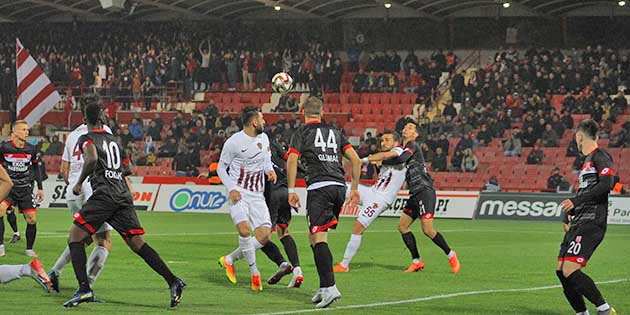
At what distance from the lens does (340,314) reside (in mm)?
11602

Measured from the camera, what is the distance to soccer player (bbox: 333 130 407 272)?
16.6 meters

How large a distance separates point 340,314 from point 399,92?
113 ft

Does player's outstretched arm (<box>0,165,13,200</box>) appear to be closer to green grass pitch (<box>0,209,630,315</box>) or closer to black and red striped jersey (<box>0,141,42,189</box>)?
green grass pitch (<box>0,209,630,315</box>)

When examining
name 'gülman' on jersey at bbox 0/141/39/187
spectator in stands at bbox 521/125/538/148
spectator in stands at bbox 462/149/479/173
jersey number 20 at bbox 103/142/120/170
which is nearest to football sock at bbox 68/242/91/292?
jersey number 20 at bbox 103/142/120/170

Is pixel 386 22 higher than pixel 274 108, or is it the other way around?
pixel 386 22

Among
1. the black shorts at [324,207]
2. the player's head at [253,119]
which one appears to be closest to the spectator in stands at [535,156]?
the player's head at [253,119]

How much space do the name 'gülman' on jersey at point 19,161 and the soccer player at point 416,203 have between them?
646 cm

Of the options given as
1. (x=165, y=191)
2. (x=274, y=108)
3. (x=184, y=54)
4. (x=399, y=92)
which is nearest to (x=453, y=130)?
(x=399, y=92)

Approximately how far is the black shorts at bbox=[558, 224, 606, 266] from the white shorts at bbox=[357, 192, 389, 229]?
5.95 metres

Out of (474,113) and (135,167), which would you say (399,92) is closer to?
(474,113)

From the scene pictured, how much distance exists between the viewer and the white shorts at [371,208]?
55.6 feet

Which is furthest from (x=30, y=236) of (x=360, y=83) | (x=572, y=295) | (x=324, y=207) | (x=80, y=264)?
(x=360, y=83)

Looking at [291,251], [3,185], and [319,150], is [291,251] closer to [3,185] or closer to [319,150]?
[319,150]

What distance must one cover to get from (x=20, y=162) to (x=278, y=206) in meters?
5.80
